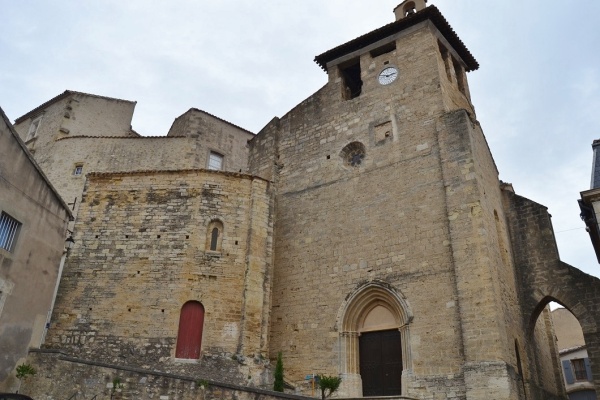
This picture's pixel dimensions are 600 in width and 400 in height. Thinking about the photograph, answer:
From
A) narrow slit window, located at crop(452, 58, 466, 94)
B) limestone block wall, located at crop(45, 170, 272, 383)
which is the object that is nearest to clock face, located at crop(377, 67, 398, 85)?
narrow slit window, located at crop(452, 58, 466, 94)

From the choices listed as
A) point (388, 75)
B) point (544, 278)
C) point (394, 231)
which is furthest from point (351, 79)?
point (544, 278)

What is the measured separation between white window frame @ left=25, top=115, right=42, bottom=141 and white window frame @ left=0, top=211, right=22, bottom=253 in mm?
13380

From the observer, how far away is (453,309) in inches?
456

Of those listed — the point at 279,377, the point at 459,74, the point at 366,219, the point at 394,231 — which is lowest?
the point at 279,377

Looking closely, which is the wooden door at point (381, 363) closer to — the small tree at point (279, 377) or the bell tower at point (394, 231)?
the bell tower at point (394, 231)

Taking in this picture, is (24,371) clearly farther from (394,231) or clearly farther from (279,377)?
(394,231)

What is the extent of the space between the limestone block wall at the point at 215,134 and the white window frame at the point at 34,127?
5710 millimetres

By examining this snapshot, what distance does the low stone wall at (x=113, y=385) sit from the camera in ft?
31.1

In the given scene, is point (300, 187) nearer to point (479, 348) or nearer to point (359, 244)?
point (359, 244)

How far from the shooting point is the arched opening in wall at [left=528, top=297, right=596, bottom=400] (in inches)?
539

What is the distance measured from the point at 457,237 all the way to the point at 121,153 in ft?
45.5

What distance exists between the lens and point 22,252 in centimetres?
1092

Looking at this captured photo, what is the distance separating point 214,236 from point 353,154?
4.81 metres

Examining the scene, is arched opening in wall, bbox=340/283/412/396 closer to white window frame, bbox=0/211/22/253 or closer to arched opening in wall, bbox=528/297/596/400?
arched opening in wall, bbox=528/297/596/400
